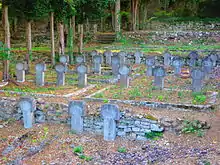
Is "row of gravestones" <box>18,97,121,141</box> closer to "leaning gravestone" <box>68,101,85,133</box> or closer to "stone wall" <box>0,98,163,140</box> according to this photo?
"leaning gravestone" <box>68,101,85,133</box>

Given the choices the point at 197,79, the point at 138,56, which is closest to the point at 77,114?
the point at 197,79

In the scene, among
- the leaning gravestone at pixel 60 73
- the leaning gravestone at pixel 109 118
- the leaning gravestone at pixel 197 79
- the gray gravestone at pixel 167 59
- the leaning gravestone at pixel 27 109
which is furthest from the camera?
the gray gravestone at pixel 167 59

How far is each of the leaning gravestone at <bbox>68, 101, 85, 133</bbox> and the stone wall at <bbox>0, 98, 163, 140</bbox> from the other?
0.45 feet

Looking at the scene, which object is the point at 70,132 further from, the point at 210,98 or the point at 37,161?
the point at 210,98

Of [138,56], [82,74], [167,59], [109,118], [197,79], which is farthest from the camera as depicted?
[138,56]

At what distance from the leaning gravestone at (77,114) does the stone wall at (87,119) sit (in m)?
0.14

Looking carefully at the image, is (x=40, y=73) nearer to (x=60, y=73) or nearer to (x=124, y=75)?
(x=60, y=73)

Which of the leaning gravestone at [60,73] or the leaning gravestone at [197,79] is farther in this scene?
the leaning gravestone at [60,73]

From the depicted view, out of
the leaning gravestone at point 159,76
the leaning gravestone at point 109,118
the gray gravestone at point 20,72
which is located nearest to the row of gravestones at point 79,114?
the leaning gravestone at point 109,118

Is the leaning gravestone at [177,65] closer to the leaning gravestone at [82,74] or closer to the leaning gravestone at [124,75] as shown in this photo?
the leaning gravestone at [124,75]

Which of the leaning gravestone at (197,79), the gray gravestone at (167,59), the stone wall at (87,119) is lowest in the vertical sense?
the stone wall at (87,119)

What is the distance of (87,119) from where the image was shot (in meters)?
8.04

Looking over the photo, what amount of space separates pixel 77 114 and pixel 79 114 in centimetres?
6

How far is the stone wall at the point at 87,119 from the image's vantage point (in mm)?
7527
